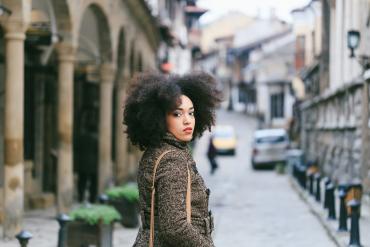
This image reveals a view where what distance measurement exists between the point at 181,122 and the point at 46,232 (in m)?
10.3

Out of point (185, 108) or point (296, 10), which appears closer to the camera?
point (185, 108)

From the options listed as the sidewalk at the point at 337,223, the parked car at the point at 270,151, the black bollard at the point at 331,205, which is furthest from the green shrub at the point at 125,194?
the parked car at the point at 270,151

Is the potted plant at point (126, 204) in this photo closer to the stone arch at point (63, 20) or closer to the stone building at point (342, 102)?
the stone arch at point (63, 20)

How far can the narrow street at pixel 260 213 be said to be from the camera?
1383cm

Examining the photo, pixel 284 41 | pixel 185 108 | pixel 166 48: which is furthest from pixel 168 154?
pixel 284 41

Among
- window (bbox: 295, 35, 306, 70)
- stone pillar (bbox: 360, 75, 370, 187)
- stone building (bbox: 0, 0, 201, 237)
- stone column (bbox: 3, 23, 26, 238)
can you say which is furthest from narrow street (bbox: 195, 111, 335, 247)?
window (bbox: 295, 35, 306, 70)

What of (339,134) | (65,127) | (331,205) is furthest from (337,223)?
(339,134)

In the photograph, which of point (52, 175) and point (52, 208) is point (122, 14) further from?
point (52, 208)

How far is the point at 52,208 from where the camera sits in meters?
19.0

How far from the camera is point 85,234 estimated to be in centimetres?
1091

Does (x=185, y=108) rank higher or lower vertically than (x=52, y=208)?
higher

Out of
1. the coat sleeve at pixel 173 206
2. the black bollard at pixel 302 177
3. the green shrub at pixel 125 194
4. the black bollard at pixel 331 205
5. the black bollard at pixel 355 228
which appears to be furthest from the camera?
the black bollard at pixel 302 177

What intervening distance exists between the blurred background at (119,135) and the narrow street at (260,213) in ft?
0.11

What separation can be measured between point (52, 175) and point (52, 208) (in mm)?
2128
